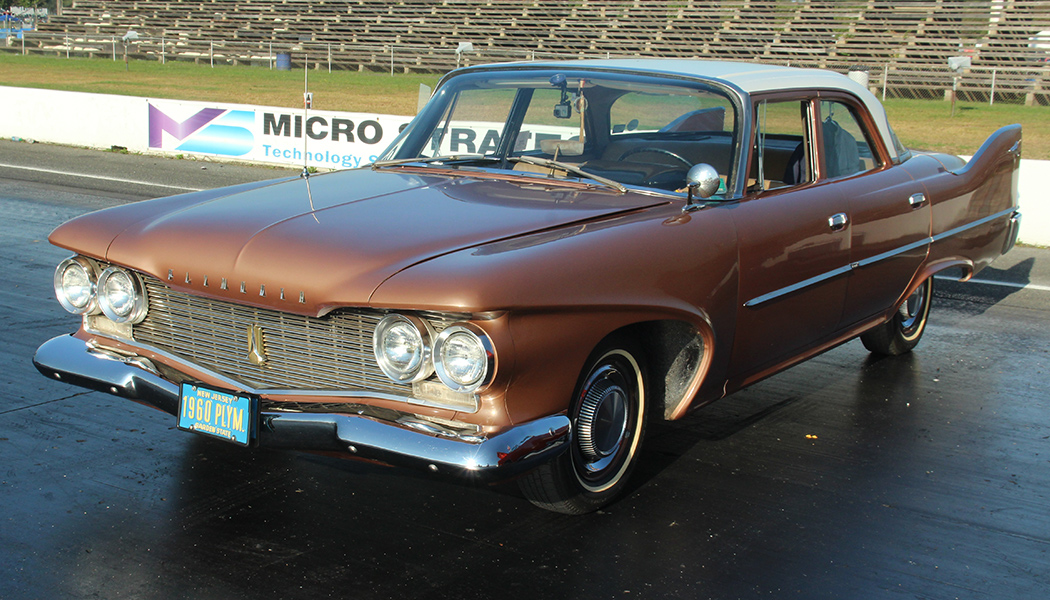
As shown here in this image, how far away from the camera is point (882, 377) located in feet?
19.2

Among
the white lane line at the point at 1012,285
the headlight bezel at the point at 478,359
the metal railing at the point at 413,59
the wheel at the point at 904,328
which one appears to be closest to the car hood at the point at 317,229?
the headlight bezel at the point at 478,359

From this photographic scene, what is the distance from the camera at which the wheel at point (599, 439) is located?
3.55m

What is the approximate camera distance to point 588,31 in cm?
3803

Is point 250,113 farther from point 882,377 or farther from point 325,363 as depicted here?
point 325,363

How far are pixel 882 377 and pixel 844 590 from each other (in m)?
2.77

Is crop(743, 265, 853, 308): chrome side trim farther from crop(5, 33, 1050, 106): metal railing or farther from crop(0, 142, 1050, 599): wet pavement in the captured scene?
crop(5, 33, 1050, 106): metal railing

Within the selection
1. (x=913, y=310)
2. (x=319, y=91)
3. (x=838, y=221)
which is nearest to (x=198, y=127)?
(x=913, y=310)

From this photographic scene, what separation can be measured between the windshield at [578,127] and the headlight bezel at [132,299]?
58.2 inches

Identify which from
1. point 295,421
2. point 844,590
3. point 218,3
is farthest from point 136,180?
point 218,3

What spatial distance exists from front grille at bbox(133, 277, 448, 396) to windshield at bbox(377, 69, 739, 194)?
1431 millimetres

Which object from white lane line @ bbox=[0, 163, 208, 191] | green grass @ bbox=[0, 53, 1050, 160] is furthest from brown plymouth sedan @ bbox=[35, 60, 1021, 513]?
green grass @ bbox=[0, 53, 1050, 160]

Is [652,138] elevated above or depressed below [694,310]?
above

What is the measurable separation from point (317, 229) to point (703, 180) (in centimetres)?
149

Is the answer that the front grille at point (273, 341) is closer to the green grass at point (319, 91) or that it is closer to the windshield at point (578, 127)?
the windshield at point (578, 127)
